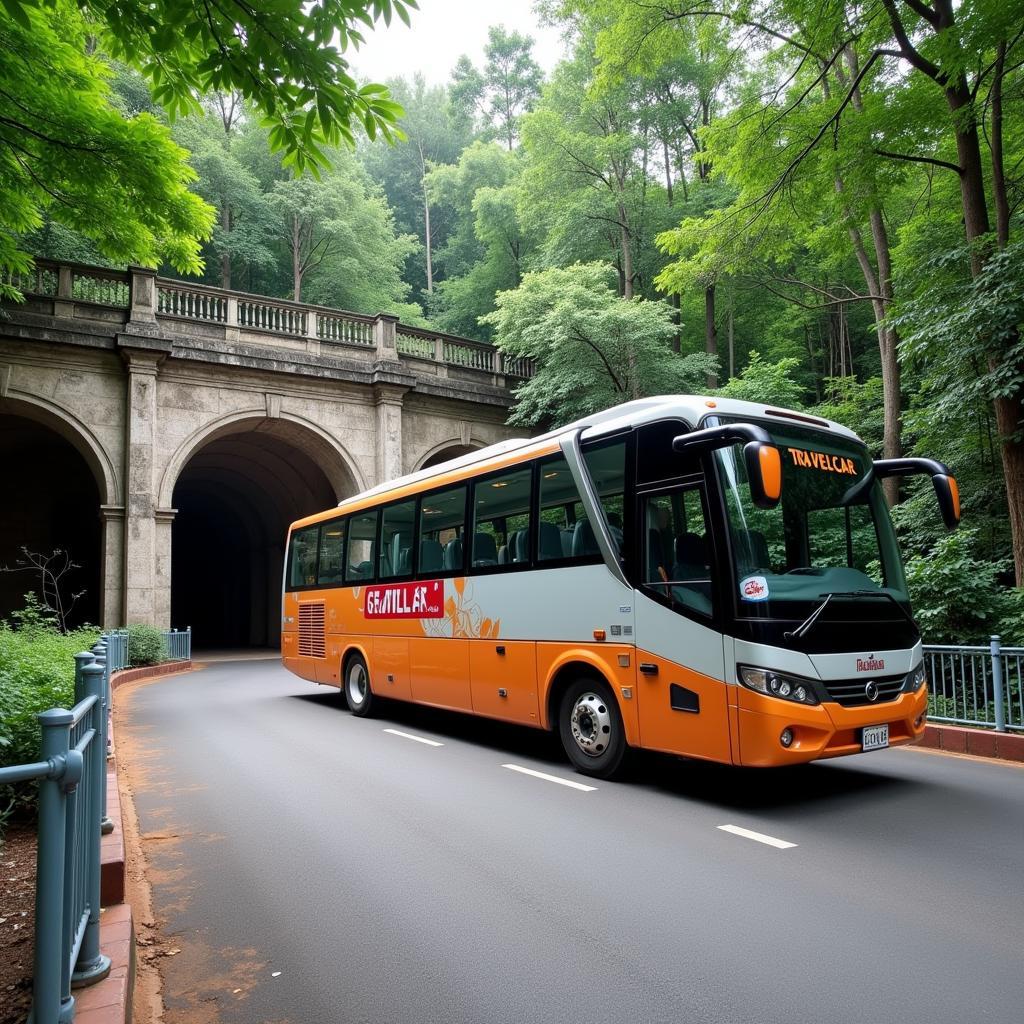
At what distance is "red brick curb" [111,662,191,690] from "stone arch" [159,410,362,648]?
159 inches

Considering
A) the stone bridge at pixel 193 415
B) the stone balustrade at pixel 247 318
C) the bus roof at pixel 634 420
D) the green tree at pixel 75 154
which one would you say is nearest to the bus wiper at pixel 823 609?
the bus roof at pixel 634 420

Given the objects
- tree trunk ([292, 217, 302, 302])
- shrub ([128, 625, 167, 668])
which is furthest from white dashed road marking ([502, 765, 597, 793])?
tree trunk ([292, 217, 302, 302])

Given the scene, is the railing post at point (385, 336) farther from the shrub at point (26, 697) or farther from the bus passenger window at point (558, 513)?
the bus passenger window at point (558, 513)

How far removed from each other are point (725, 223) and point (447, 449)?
13892mm

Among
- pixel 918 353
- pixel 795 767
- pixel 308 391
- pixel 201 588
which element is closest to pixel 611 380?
pixel 308 391

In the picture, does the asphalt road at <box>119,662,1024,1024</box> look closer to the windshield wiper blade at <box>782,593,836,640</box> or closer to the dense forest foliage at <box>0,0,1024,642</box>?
the windshield wiper blade at <box>782,593,836,640</box>

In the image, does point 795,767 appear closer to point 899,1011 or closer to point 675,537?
point 675,537

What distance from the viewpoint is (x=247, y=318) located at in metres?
21.6

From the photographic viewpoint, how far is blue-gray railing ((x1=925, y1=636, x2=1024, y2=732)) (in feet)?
25.8

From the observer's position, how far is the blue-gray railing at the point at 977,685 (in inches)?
310

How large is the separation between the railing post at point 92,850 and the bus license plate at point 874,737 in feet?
16.5

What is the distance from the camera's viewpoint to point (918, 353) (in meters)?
11.2

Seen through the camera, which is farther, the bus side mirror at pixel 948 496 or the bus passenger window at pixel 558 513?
the bus passenger window at pixel 558 513

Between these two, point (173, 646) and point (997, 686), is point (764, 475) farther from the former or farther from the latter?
point (173, 646)
